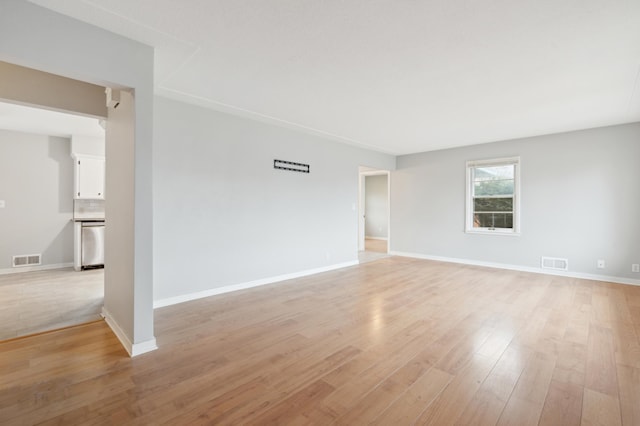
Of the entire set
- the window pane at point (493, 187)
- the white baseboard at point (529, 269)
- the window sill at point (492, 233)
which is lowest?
the white baseboard at point (529, 269)

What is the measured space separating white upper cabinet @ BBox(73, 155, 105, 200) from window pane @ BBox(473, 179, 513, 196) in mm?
7915

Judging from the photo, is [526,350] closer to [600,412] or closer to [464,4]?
[600,412]

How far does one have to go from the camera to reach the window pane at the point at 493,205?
579cm

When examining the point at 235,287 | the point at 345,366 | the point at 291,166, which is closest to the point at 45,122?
the point at 291,166

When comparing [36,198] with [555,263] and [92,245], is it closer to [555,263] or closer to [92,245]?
[92,245]

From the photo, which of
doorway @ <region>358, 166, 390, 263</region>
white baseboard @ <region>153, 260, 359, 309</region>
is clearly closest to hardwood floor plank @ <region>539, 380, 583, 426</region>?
white baseboard @ <region>153, 260, 359, 309</region>

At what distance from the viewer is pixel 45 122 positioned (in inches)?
191

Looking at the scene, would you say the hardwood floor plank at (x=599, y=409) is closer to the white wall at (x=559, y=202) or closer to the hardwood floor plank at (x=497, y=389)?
the hardwood floor plank at (x=497, y=389)

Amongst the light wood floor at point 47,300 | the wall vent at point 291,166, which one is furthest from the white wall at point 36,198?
the wall vent at point 291,166

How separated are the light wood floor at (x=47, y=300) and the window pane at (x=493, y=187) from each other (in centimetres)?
680

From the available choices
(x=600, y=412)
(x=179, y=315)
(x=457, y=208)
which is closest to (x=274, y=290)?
(x=179, y=315)

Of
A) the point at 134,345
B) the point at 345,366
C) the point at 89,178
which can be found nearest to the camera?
the point at 345,366

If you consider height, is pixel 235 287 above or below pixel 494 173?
below

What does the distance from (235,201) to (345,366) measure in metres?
2.78
